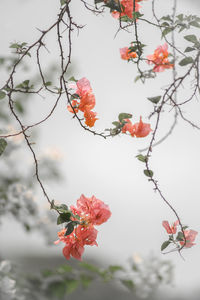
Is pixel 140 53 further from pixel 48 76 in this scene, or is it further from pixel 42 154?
pixel 42 154

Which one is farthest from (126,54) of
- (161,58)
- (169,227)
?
Answer: (169,227)

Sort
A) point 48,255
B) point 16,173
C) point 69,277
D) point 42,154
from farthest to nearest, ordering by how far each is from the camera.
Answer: point 48,255 < point 42,154 < point 16,173 < point 69,277

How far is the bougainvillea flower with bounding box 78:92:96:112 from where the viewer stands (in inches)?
23.5

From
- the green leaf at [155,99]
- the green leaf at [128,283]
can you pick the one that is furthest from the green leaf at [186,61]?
the green leaf at [128,283]

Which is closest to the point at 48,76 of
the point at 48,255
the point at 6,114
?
the point at 6,114

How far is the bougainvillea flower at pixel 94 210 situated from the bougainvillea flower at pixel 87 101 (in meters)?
0.15

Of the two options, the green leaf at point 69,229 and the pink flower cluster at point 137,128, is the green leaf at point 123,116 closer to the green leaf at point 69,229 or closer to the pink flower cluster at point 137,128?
the pink flower cluster at point 137,128

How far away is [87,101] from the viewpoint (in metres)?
0.60

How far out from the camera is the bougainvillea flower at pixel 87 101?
0.60 metres

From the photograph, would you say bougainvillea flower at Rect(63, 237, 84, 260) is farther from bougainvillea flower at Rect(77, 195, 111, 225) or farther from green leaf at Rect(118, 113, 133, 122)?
green leaf at Rect(118, 113, 133, 122)

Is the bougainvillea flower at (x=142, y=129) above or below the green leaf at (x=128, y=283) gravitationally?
above

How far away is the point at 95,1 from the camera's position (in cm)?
60

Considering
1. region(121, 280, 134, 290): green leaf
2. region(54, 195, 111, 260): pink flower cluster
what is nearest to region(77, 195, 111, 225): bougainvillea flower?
region(54, 195, 111, 260): pink flower cluster

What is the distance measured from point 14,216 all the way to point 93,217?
76cm
